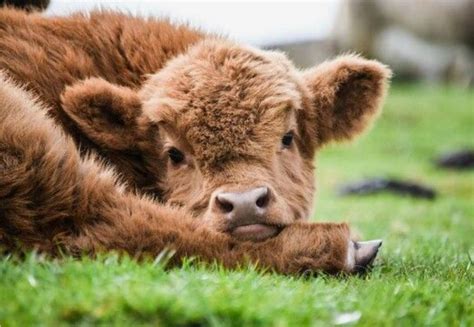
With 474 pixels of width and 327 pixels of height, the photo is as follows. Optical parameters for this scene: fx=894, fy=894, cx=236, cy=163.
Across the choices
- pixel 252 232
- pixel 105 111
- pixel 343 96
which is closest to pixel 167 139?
pixel 105 111

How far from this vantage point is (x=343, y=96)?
6.59 meters

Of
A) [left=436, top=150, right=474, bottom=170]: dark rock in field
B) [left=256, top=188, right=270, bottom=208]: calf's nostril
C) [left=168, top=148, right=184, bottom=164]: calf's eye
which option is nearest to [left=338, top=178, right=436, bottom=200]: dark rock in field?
[left=436, top=150, right=474, bottom=170]: dark rock in field

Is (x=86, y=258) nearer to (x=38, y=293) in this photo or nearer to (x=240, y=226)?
(x=38, y=293)

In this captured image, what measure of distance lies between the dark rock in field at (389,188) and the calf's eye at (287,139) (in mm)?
7667

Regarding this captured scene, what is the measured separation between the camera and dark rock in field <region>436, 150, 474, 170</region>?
17175mm

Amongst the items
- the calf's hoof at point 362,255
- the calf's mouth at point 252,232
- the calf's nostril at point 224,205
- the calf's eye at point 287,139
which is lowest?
the calf's hoof at point 362,255

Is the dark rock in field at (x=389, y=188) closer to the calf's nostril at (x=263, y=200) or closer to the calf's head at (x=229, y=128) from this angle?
the calf's head at (x=229, y=128)

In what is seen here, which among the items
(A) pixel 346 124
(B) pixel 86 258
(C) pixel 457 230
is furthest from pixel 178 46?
(C) pixel 457 230

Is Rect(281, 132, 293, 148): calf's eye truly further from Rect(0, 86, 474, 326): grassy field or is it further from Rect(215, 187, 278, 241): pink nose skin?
Rect(0, 86, 474, 326): grassy field

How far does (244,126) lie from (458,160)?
12581 millimetres

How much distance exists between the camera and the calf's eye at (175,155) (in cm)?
577

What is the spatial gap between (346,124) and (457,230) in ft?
11.4

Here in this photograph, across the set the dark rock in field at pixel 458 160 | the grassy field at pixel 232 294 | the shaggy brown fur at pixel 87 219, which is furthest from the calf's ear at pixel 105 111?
the dark rock in field at pixel 458 160

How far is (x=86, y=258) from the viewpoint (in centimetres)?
423
